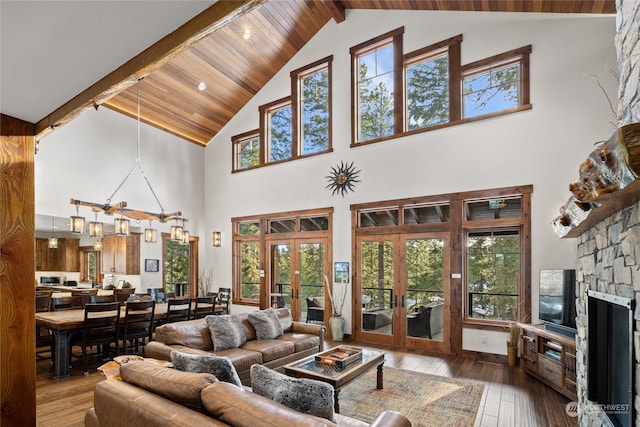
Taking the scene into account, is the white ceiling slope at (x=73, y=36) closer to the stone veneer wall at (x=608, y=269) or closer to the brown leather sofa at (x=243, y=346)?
the stone veneer wall at (x=608, y=269)

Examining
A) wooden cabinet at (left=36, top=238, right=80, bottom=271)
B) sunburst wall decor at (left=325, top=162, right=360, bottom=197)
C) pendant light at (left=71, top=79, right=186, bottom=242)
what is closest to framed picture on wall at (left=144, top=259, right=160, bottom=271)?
pendant light at (left=71, top=79, right=186, bottom=242)

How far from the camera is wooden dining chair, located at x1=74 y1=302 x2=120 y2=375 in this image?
4.70 metres

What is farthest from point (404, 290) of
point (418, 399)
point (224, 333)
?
point (224, 333)

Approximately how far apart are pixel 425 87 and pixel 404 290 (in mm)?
3798

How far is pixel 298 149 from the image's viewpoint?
826 centimetres

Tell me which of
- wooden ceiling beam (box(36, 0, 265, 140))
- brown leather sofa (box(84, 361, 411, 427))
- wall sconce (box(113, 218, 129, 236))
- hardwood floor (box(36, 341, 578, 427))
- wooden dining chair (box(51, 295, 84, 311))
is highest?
wooden ceiling beam (box(36, 0, 265, 140))

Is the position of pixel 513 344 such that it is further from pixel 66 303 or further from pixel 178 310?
pixel 66 303

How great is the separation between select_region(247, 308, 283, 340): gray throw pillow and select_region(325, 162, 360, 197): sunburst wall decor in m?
3.23

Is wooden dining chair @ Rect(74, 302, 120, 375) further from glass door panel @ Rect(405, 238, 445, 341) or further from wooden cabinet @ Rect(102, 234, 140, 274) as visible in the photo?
glass door panel @ Rect(405, 238, 445, 341)

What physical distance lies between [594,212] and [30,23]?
312 centimetres

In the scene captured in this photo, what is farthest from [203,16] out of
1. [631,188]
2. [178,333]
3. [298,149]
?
[298,149]

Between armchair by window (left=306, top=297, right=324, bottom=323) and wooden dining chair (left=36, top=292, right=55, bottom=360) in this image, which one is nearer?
wooden dining chair (left=36, top=292, right=55, bottom=360)

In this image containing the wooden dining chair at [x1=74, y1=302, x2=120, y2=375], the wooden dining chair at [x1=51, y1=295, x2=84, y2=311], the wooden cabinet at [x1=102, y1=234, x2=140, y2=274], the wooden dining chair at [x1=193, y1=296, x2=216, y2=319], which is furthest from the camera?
the wooden cabinet at [x1=102, y1=234, x2=140, y2=274]

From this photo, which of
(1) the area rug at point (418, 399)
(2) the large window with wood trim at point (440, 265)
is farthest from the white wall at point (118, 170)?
(1) the area rug at point (418, 399)
